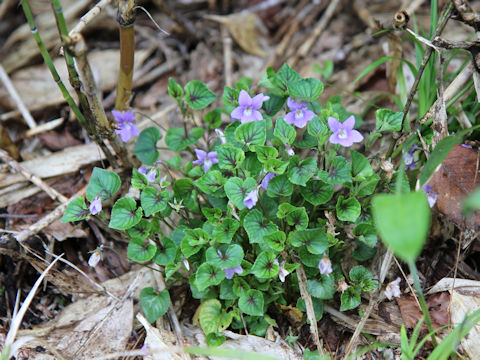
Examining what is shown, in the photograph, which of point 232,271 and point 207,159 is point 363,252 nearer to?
point 232,271

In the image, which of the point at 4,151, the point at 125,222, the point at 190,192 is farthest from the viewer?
the point at 4,151

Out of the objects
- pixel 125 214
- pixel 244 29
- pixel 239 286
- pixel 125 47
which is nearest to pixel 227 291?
pixel 239 286

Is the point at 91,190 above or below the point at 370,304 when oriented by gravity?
above

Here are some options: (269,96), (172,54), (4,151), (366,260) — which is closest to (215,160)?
(269,96)

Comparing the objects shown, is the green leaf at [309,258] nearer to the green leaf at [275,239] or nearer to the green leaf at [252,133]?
the green leaf at [275,239]

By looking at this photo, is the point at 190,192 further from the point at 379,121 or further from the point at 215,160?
the point at 379,121

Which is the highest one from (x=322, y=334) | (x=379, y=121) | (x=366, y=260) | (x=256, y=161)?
(x=379, y=121)
